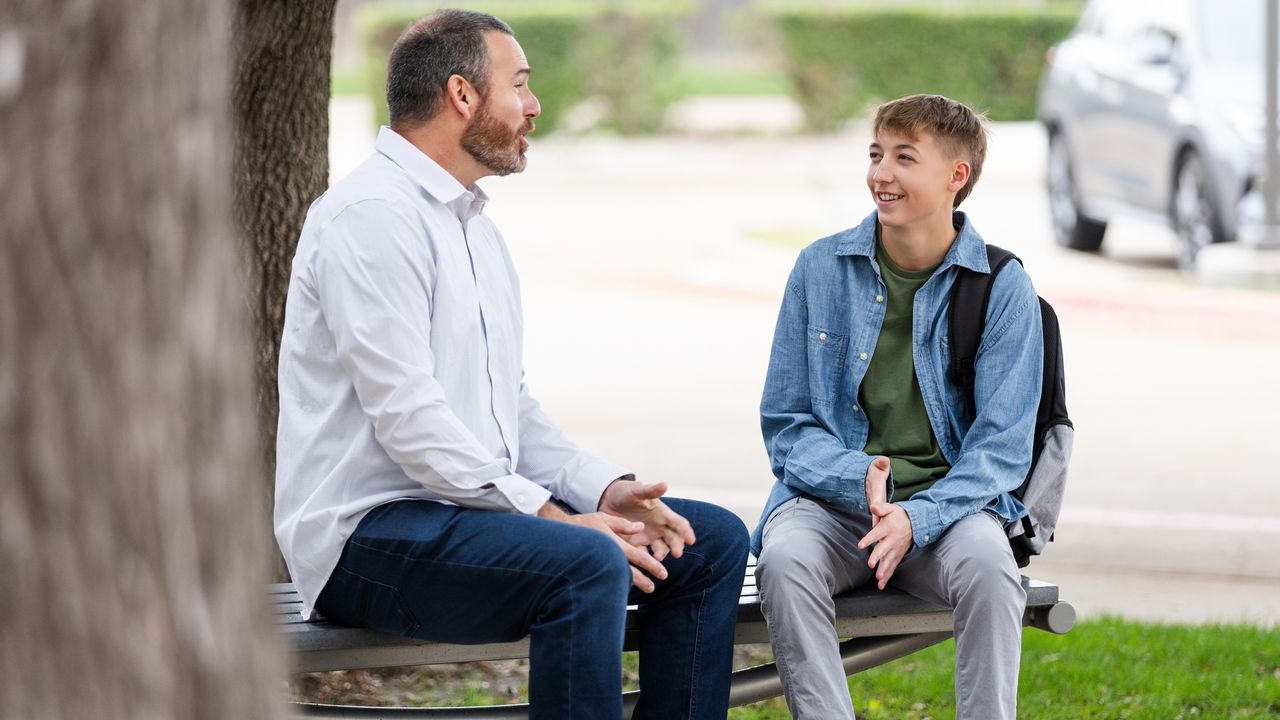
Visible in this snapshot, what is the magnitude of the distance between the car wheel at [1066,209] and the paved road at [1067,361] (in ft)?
0.68

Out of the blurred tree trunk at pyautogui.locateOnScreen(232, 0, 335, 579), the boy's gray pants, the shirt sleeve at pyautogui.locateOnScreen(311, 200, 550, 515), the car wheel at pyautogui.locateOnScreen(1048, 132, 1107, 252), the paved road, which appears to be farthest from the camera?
the car wheel at pyautogui.locateOnScreen(1048, 132, 1107, 252)

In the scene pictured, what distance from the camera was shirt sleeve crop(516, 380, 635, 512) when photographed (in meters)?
3.65

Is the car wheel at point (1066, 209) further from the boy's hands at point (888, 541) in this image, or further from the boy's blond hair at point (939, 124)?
the boy's hands at point (888, 541)

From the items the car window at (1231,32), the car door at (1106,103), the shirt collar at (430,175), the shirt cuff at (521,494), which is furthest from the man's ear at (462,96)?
the car door at (1106,103)

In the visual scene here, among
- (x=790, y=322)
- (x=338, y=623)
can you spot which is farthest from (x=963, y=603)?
(x=338, y=623)

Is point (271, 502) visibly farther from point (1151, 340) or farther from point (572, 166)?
point (572, 166)

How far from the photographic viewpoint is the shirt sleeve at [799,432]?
12.1 ft

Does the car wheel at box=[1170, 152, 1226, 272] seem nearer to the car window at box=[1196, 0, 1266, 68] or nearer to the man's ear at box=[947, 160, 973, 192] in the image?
the car window at box=[1196, 0, 1266, 68]

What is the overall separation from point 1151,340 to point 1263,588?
4.63 metres

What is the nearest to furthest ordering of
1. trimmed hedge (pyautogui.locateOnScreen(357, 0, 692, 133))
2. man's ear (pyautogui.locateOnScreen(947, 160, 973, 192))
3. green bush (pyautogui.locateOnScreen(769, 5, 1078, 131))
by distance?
man's ear (pyautogui.locateOnScreen(947, 160, 973, 192)), trimmed hedge (pyautogui.locateOnScreen(357, 0, 692, 133)), green bush (pyautogui.locateOnScreen(769, 5, 1078, 131))

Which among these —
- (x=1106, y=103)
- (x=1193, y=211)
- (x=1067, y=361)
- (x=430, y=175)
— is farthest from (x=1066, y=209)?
(x=430, y=175)

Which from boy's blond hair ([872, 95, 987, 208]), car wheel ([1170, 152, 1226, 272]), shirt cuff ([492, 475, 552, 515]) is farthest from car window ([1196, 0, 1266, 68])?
shirt cuff ([492, 475, 552, 515])

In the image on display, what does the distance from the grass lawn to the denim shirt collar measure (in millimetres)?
1212

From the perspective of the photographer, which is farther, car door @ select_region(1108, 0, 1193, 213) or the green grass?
car door @ select_region(1108, 0, 1193, 213)
